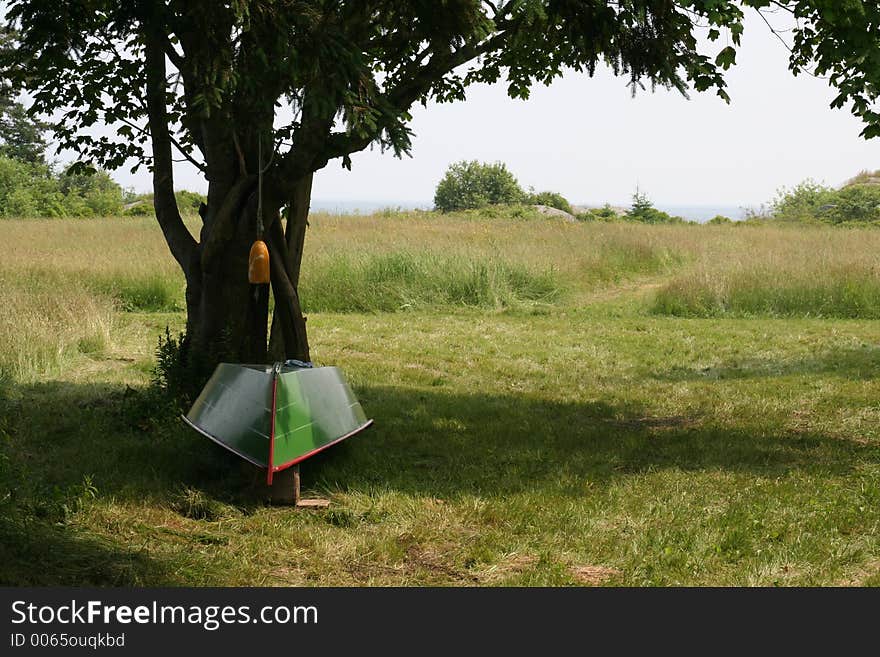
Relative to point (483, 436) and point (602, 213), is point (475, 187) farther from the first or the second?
point (483, 436)

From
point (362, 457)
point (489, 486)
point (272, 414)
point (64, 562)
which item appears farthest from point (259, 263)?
point (64, 562)

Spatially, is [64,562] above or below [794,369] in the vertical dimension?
below

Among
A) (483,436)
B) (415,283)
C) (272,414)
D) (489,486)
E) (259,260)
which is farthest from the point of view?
(415,283)

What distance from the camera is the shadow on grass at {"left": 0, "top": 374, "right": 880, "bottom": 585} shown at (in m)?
5.73

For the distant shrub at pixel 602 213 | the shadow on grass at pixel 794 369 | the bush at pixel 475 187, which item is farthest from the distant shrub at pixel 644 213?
the shadow on grass at pixel 794 369

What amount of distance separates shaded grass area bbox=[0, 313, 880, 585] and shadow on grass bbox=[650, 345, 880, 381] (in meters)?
0.10

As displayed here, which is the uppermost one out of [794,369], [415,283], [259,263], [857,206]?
[857,206]

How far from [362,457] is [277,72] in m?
2.99

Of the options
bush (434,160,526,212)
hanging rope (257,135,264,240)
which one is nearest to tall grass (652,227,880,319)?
hanging rope (257,135,264,240)

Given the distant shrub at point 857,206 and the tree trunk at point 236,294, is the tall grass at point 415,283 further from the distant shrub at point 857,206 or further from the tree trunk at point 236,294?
the distant shrub at point 857,206

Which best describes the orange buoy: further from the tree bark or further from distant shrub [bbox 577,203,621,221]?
distant shrub [bbox 577,203,621,221]

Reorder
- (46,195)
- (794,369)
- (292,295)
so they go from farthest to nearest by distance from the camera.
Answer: (46,195)
(794,369)
(292,295)

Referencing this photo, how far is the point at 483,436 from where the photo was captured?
8.97 meters

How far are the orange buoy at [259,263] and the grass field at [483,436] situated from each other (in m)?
1.32
